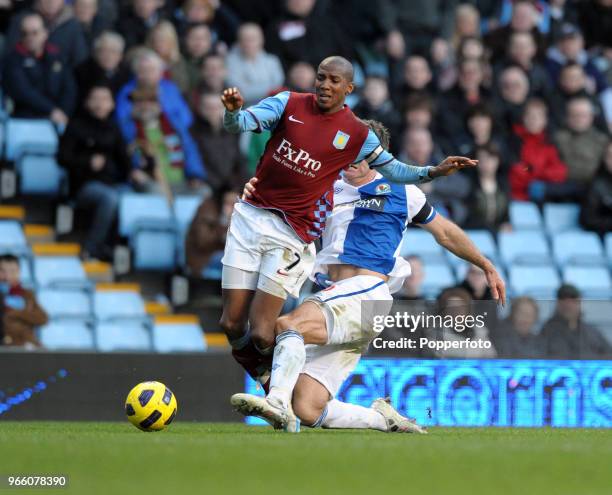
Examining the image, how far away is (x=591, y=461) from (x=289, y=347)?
250 centimetres

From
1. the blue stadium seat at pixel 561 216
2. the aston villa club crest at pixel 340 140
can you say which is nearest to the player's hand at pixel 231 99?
the aston villa club crest at pixel 340 140

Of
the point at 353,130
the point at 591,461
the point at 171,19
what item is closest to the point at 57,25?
the point at 171,19

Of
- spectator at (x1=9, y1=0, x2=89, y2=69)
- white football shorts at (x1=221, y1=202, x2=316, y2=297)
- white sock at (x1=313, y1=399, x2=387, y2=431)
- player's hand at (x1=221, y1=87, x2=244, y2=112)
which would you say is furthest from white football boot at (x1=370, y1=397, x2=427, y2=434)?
spectator at (x1=9, y1=0, x2=89, y2=69)

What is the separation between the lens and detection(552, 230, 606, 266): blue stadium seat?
17.4 metres

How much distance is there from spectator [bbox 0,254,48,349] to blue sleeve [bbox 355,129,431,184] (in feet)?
16.4

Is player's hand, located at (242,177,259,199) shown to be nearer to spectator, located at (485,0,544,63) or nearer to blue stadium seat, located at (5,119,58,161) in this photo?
blue stadium seat, located at (5,119,58,161)

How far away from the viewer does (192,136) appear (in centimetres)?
1627

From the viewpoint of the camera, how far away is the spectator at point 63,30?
52.4ft

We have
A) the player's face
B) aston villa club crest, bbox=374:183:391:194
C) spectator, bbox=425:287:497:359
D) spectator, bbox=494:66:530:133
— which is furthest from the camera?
spectator, bbox=494:66:530:133

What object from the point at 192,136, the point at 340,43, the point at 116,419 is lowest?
the point at 116,419

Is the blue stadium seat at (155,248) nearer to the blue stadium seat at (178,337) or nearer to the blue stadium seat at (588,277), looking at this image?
the blue stadium seat at (178,337)

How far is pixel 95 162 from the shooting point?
1517cm

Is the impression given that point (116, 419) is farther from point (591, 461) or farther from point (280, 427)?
point (591, 461)

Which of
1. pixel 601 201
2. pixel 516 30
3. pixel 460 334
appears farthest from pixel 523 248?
pixel 460 334
